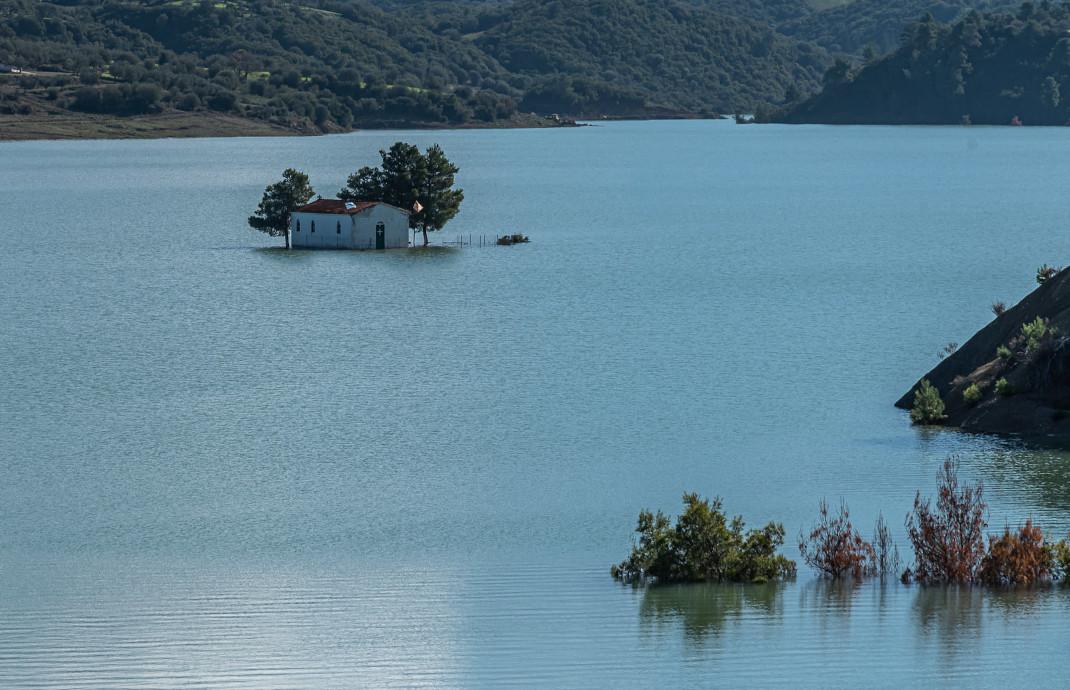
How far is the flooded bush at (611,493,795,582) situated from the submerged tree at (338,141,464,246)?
6750 centimetres

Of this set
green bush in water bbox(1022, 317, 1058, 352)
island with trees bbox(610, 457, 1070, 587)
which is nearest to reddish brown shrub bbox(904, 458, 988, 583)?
island with trees bbox(610, 457, 1070, 587)

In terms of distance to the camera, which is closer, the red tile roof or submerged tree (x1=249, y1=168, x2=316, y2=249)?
the red tile roof

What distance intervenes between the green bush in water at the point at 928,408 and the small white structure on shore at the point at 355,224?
55545 mm

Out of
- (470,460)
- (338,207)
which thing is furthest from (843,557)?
(338,207)

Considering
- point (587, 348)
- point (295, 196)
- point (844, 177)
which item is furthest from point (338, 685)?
point (844, 177)

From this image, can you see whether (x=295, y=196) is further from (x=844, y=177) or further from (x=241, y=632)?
(x=844, y=177)

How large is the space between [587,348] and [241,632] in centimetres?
3993

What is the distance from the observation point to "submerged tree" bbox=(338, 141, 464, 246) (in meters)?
97.2

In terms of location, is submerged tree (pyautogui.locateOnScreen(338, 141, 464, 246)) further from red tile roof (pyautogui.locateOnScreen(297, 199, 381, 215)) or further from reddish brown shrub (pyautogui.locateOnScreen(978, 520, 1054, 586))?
reddish brown shrub (pyautogui.locateOnScreen(978, 520, 1054, 586))

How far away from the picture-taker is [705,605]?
29.0 m

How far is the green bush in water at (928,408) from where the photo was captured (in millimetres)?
47531

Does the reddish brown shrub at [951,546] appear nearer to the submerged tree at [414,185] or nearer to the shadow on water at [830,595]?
the shadow on water at [830,595]

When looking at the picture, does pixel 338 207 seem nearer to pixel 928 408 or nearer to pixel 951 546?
pixel 928 408

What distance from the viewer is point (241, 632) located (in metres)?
27.4
